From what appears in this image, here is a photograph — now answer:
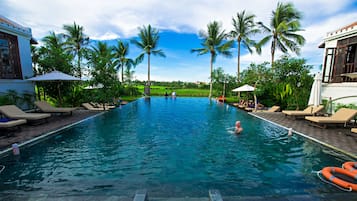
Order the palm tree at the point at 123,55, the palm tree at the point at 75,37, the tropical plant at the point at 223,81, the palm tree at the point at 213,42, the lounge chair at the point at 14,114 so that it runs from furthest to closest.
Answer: the palm tree at the point at 123,55
the palm tree at the point at 213,42
the tropical plant at the point at 223,81
the palm tree at the point at 75,37
the lounge chair at the point at 14,114

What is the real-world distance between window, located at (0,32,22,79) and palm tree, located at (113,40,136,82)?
1699 centimetres

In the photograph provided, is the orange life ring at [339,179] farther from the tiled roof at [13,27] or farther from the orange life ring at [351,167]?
the tiled roof at [13,27]

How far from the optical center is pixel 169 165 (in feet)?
14.1

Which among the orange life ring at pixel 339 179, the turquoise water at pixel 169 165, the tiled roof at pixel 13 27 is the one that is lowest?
the turquoise water at pixel 169 165

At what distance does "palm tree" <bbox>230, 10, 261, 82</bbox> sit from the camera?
20703 mm

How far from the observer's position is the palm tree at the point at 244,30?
20.7m

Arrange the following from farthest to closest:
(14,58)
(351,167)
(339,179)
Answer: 1. (14,58)
2. (351,167)
3. (339,179)

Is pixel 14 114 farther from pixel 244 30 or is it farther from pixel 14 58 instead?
pixel 244 30

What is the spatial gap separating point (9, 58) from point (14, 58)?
0.76 ft

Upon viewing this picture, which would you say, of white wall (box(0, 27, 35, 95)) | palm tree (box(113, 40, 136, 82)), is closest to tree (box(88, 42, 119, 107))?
white wall (box(0, 27, 35, 95))

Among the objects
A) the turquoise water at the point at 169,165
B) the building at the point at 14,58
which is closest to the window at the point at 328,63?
the turquoise water at the point at 169,165

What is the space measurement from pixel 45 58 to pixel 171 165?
42.3 feet

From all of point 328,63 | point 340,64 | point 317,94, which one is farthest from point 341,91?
point 328,63

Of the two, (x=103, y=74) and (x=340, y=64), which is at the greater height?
(x=340, y=64)
